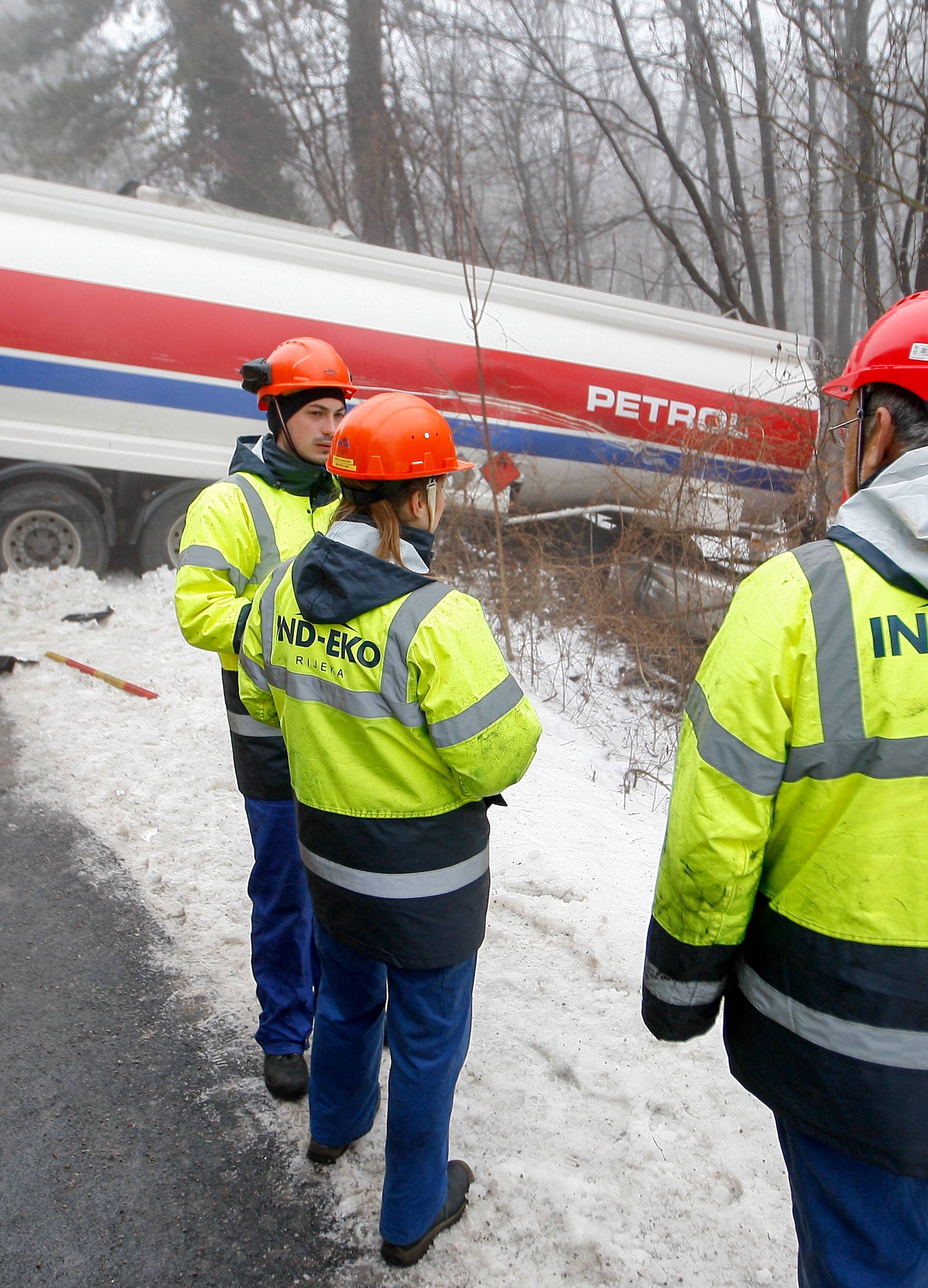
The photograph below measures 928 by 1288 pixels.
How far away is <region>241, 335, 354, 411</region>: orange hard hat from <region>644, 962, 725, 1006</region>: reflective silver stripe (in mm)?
1938

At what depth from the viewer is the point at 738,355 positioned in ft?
29.4

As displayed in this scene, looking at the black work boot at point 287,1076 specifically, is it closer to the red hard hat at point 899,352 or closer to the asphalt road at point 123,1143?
the asphalt road at point 123,1143

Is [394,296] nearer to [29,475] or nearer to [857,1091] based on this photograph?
[29,475]

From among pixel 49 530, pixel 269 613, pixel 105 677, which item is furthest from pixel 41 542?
pixel 269 613

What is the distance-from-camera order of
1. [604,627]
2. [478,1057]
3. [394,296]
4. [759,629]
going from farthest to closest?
[394,296] → [604,627] → [478,1057] → [759,629]

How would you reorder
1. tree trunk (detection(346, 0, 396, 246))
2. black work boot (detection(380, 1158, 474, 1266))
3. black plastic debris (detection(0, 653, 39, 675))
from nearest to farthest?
1. black work boot (detection(380, 1158, 474, 1266))
2. black plastic debris (detection(0, 653, 39, 675))
3. tree trunk (detection(346, 0, 396, 246))

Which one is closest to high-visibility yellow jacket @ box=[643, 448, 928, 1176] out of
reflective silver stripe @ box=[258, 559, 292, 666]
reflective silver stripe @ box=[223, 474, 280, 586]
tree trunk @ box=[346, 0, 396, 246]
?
reflective silver stripe @ box=[258, 559, 292, 666]

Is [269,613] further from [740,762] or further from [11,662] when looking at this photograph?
[11,662]

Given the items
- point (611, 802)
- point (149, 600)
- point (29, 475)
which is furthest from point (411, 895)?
point (29, 475)

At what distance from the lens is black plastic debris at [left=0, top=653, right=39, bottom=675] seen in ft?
19.1

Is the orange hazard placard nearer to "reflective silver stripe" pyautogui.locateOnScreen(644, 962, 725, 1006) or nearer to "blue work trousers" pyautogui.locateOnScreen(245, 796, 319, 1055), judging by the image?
"blue work trousers" pyautogui.locateOnScreen(245, 796, 319, 1055)

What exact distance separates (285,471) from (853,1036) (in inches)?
79.4

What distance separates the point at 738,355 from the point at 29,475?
6.47 meters

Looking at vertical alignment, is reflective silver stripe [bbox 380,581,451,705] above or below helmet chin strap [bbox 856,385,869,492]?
below
